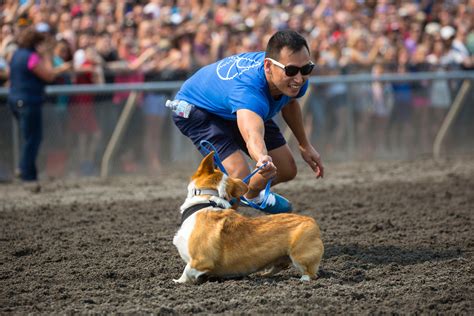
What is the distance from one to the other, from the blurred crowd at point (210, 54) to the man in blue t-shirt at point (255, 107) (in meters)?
5.37

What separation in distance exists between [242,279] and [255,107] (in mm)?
1329

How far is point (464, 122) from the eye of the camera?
14.2 metres

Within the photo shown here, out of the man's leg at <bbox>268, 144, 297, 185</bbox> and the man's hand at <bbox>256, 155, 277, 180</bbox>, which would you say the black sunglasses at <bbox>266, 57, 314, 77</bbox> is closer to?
the man's hand at <bbox>256, 155, 277, 180</bbox>

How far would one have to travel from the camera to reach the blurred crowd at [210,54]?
12.4 meters

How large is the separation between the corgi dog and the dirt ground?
15 centimetres

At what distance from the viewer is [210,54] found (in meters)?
14.5

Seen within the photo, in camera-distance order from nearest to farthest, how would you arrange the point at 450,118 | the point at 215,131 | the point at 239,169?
the point at 239,169 < the point at 215,131 < the point at 450,118

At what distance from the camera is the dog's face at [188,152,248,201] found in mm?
5715

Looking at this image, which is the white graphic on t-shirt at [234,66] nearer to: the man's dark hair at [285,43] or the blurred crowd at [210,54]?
the man's dark hair at [285,43]

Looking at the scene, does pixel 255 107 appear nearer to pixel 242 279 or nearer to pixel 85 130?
pixel 242 279

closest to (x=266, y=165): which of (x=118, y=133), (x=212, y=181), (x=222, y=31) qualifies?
(x=212, y=181)

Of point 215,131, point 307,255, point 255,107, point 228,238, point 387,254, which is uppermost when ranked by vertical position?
point 255,107

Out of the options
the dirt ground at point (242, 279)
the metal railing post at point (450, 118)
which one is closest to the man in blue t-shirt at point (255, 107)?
the dirt ground at point (242, 279)

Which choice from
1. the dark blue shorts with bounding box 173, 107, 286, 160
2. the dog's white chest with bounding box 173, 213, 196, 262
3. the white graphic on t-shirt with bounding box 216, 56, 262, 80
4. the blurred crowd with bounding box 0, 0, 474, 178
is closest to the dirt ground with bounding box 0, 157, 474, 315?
the dog's white chest with bounding box 173, 213, 196, 262
